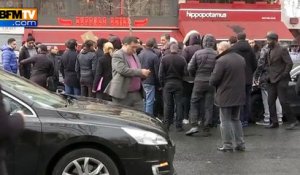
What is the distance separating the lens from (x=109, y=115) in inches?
212

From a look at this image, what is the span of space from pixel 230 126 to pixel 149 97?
9.83 ft

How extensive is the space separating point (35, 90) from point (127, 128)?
121cm

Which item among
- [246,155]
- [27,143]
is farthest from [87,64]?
Answer: [27,143]

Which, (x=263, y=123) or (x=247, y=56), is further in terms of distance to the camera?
(x=263, y=123)

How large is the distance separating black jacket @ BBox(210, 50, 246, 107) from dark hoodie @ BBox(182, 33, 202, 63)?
2232 mm

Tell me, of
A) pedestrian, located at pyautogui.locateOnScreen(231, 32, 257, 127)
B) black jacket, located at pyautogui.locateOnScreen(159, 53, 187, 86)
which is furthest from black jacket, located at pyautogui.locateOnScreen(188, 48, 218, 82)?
pedestrian, located at pyautogui.locateOnScreen(231, 32, 257, 127)

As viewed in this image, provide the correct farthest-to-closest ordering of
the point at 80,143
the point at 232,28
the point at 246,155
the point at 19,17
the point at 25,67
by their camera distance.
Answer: the point at 232,28 → the point at 19,17 → the point at 25,67 → the point at 246,155 → the point at 80,143

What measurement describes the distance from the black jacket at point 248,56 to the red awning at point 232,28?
17.9 meters

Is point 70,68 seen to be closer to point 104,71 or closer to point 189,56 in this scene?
point 104,71

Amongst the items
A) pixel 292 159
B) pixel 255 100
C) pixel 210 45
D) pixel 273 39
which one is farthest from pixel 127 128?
pixel 255 100

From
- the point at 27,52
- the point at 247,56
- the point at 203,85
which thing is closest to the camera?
the point at 203,85

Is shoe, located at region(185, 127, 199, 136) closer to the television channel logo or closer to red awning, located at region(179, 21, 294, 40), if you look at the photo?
red awning, located at region(179, 21, 294, 40)

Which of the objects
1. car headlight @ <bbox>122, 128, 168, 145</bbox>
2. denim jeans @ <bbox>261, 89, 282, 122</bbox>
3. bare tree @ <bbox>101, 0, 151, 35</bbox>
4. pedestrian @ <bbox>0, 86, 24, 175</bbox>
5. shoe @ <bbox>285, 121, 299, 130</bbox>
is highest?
bare tree @ <bbox>101, 0, 151, 35</bbox>

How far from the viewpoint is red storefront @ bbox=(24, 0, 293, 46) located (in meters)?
27.9
